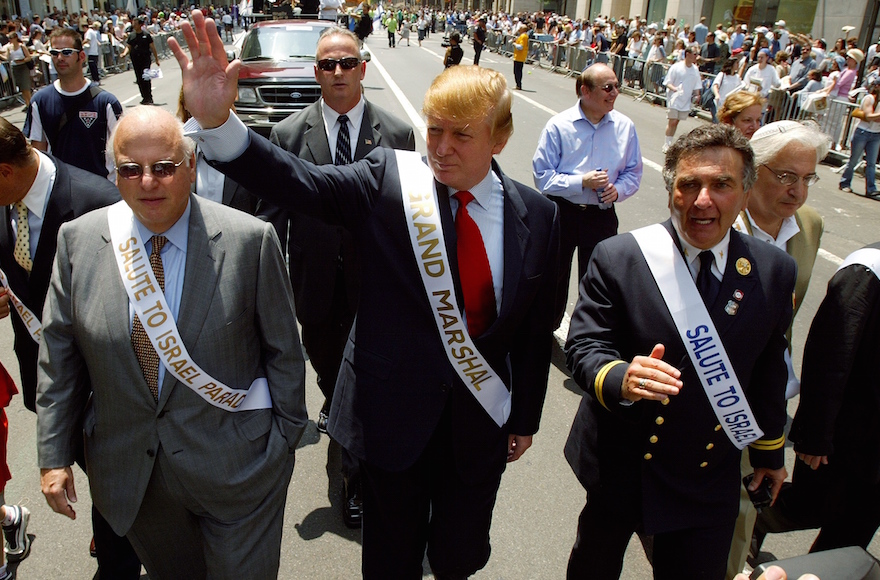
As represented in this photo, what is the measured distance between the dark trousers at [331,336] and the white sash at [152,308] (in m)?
1.50

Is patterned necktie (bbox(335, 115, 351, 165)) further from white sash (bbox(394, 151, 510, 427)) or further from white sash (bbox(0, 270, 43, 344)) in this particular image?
white sash (bbox(0, 270, 43, 344))

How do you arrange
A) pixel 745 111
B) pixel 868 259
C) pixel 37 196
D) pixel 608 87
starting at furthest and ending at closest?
pixel 608 87 → pixel 745 111 → pixel 37 196 → pixel 868 259

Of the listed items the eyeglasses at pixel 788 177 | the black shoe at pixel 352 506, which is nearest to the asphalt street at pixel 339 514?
the black shoe at pixel 352 506

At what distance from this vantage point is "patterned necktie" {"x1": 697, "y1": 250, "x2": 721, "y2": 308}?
2273mm

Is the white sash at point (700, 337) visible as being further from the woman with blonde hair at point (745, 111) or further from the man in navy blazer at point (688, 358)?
the woman with blonde hair at point (745, 111)

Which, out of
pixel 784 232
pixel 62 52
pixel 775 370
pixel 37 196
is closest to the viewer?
pixel 775 370

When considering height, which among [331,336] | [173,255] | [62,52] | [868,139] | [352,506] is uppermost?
[62,52]

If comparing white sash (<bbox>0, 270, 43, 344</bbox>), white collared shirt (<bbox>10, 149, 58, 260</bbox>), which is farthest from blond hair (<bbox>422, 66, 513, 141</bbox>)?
white sash (<bbox>0, 270, 43, 344</bbox>)

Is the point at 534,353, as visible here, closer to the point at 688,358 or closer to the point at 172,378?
the point at 688,358

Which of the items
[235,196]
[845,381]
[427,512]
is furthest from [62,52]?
[845,381]

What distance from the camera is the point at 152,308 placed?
2182mm

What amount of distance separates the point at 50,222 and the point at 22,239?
13 centimetres

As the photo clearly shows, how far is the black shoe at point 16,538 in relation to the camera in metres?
3.17

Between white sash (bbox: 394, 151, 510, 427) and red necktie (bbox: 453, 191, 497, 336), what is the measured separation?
0.08 m
